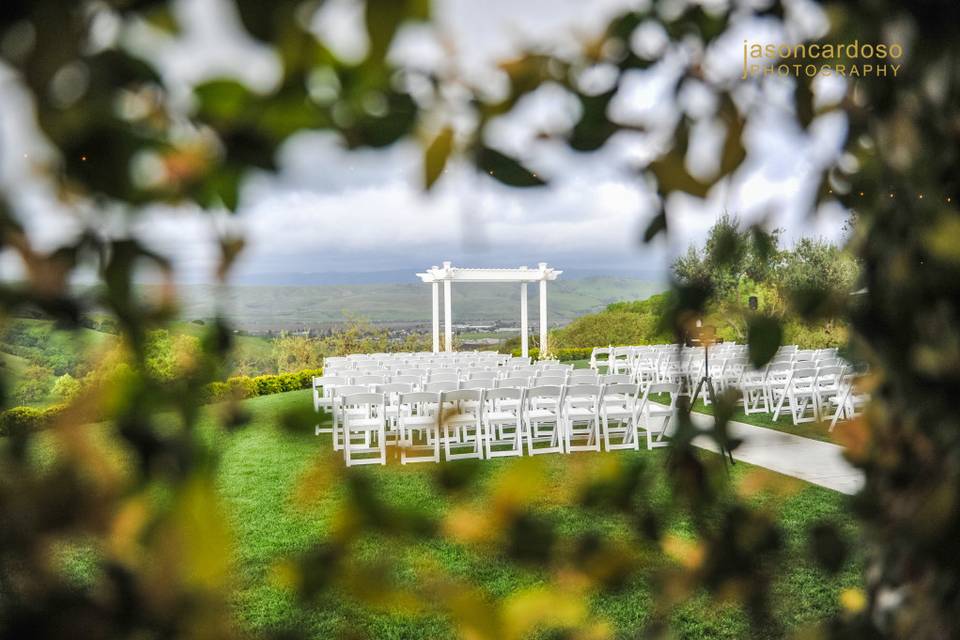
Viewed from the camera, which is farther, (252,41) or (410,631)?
(410,631)

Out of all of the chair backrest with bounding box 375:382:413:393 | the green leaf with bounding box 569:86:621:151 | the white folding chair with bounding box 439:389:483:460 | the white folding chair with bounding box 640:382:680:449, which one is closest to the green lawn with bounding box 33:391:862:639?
the green leaf with bounding box 569:86:621:151

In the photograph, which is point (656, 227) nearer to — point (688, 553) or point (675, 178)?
point (675, 178)

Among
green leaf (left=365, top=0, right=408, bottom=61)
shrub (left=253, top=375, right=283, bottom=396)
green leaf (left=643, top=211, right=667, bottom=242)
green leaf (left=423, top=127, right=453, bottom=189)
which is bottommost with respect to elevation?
shrub (left=253, top=375, right=283, bottom=396)

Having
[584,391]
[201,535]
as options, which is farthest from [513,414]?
[201,535]

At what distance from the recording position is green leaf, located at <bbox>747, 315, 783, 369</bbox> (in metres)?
0.66

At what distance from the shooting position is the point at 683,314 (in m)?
0.74

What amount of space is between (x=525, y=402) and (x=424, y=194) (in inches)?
350

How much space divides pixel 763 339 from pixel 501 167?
30cm

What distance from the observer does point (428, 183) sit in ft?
1.93

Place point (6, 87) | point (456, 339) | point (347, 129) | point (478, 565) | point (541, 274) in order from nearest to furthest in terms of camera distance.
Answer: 1. point (6, 87)
2. point (347, 129)
3. point (478, 565)
4. point (541, 274)
5. point (456, 339)

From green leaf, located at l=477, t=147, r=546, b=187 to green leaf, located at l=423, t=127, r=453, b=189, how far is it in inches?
Result: 2.4

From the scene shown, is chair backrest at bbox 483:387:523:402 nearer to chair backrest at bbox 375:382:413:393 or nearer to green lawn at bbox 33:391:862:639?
green lawn at bbox 33:391:862:639

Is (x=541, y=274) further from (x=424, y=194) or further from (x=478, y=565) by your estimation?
(x=424, y=194)

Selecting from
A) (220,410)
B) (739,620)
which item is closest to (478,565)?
(739,620)
